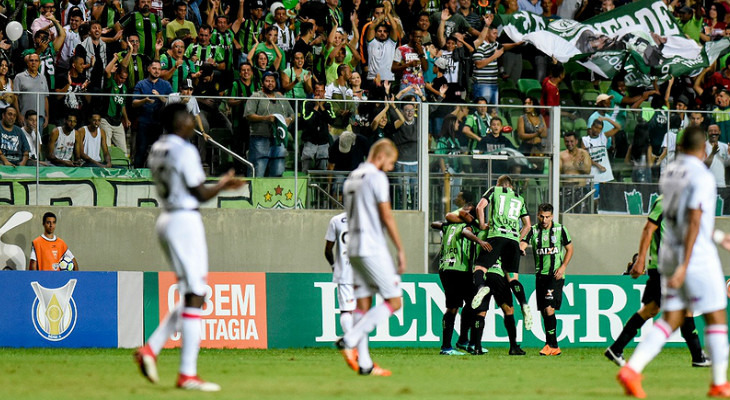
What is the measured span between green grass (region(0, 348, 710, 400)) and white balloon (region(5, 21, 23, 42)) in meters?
6.99

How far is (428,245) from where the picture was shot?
874 inches

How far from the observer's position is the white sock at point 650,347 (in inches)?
365

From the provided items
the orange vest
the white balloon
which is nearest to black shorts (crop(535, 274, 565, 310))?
the orange vest

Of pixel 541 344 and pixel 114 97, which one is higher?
pixel 114 97

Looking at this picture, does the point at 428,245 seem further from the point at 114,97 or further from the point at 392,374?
the point at 392,374

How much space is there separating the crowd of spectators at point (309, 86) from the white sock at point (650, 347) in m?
12.2

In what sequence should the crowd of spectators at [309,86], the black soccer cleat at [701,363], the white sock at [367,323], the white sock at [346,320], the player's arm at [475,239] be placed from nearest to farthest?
1. the white sock at [367,323]
2. the black soccer cleat at [701,363]
3. the white sock at [346,320]
4. the player's arm at [475,239]
5. the crowd of spectators at [309,86]

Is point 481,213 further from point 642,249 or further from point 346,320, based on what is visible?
point 642,249

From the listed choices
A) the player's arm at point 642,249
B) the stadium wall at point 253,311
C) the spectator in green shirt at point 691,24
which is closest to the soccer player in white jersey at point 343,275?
the stadium wall at point 253,311

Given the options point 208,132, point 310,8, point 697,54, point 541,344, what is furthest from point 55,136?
point 697,54

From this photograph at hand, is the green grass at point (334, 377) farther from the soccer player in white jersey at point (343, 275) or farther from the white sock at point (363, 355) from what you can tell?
the soccer player in white jersey at point (343, 275)

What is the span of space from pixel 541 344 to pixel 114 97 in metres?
8.95

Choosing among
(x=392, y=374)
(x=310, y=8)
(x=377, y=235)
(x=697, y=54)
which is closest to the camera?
(x=377, y=235)

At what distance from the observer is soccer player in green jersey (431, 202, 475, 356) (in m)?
17.7
